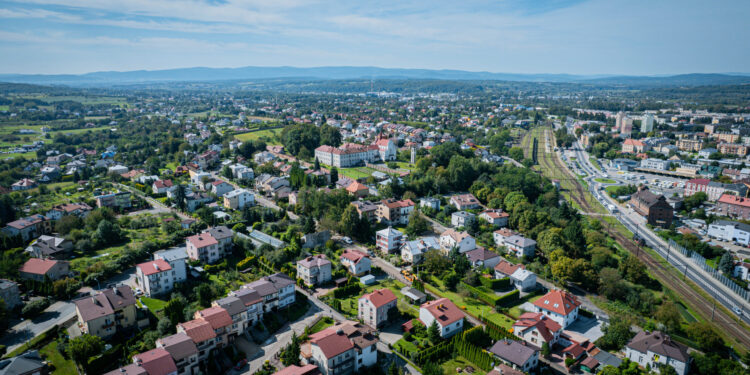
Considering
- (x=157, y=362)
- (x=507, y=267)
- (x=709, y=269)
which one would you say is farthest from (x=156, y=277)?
(x=709, y=269)

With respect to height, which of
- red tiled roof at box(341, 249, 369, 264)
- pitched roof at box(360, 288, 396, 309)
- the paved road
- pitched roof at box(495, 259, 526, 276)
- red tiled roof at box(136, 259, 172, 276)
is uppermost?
red tiled roof at box(136, 259, 172, 276)

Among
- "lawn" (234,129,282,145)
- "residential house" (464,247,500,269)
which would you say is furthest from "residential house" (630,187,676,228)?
"lawn" (234,129,282,145)

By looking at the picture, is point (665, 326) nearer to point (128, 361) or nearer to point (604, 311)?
point (604, 311)

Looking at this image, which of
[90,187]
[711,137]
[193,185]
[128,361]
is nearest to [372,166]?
[193,185]

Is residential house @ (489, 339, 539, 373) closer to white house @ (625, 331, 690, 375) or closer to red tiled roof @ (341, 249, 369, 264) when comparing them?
white house @ (625, 331, 690, 375)

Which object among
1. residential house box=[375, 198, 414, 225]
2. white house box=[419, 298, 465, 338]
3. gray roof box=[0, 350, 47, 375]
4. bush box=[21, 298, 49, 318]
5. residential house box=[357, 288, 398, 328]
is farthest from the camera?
residential house box=[375, 198, 414, 225]

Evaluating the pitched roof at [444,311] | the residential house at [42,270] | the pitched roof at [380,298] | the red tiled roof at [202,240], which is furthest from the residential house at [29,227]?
the pitched roof at [444,311]

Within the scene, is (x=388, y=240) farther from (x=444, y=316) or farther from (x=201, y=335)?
(x=201, y=335)
